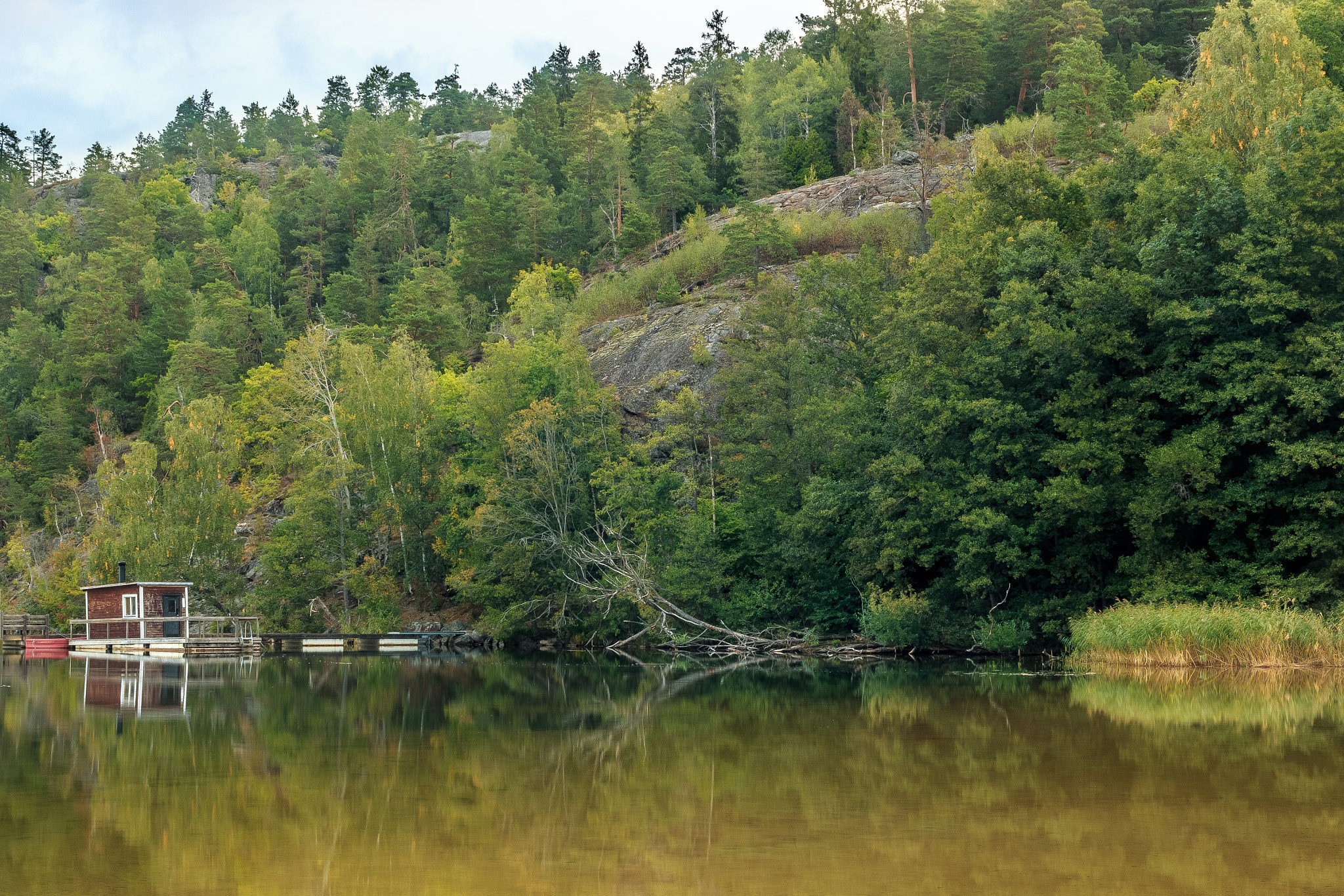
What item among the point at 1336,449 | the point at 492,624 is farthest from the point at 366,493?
the point at 1336,449

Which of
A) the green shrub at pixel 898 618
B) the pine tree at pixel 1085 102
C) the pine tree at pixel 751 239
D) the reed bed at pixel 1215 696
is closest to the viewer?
the reed bed at pixel 1215 696

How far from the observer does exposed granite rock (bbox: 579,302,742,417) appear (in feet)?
170

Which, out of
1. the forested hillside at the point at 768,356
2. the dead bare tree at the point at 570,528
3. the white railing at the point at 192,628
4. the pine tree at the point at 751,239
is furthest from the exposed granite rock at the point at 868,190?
the white railing at the point at 192,628

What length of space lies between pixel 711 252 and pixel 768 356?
1808 cm

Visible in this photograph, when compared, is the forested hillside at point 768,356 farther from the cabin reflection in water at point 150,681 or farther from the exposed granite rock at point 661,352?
the cabin reflection in water at point 150,681

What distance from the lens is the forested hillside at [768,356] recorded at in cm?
3166

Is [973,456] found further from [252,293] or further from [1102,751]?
[252,293]

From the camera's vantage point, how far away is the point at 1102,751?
1544cm

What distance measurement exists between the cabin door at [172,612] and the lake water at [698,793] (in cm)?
2818

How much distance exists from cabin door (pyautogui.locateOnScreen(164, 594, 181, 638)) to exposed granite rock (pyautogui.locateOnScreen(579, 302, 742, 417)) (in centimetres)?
2228

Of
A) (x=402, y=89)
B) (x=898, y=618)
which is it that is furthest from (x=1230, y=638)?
(x=402, y=89)

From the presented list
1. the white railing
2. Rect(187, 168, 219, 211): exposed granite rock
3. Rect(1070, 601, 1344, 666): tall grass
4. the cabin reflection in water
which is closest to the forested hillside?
the white railing

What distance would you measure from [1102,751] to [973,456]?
20.9 m

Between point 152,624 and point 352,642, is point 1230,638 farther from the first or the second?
point 152,624
